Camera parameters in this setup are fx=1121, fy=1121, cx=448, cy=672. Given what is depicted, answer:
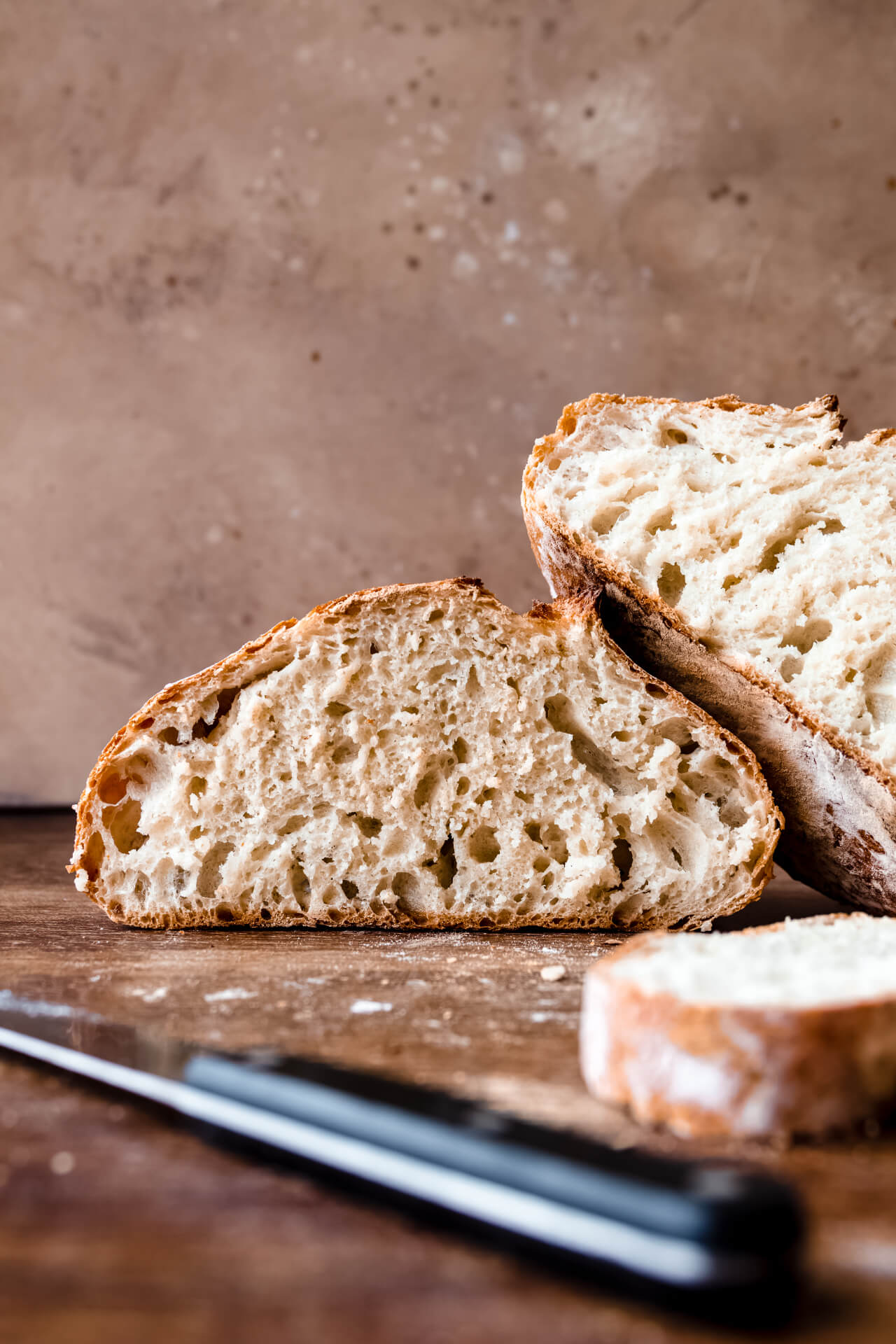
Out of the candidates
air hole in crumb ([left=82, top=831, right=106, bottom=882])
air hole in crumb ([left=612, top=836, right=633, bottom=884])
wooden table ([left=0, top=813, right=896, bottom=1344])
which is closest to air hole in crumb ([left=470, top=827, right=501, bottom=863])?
air hole in crumb ([left=612, top=836, right=633, bottom=884])

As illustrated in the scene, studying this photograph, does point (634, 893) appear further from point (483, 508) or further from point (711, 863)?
point (483, 508)

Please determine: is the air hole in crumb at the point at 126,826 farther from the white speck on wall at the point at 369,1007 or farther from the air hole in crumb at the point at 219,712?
the white speck on wall at the point at 369,1007

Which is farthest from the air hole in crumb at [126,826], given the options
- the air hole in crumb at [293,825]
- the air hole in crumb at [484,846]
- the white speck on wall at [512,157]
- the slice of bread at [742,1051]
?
the white speck on wall at [512,157]

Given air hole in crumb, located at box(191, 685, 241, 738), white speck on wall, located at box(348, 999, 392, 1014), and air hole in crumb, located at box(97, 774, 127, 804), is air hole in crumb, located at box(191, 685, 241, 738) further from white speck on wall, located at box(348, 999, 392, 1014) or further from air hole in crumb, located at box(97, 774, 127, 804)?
white speck on wall, located at box(348, 999, 392, 1014)

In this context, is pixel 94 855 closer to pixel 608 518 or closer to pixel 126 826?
pixel 126 826

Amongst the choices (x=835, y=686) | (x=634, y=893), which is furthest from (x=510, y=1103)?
(x=835, y=686)

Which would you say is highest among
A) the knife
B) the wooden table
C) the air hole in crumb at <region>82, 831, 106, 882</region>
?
the air hole in crumb at <region>82, 831, 106, 882</region>
